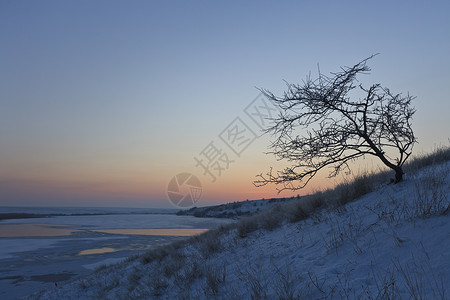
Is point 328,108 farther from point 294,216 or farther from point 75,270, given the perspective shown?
point 75,270

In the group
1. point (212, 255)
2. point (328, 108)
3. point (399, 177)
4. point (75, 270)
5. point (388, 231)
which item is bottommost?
point (75, 270)

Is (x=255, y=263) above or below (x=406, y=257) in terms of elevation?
below

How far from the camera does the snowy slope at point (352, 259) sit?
287cm

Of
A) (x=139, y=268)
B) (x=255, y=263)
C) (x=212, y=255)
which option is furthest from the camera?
(x=139, y=268)

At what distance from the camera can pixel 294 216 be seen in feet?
25.6

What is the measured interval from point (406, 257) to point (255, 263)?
262cm

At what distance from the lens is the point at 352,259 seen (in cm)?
370

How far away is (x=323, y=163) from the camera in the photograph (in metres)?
6.62

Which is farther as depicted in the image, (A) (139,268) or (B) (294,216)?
(A) (139,268)

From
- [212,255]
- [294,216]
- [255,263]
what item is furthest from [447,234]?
[212,255]

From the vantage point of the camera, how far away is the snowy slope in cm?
287

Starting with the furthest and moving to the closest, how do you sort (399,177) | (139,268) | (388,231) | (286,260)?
(139,268) → (399,177) → (286,260) → (388,231)

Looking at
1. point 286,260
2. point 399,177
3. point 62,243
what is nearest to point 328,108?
point 399,177

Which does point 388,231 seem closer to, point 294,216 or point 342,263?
point 342,263
